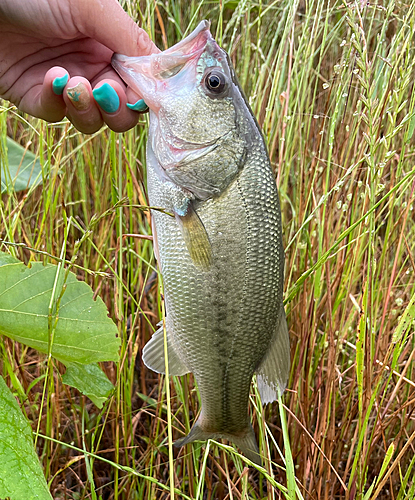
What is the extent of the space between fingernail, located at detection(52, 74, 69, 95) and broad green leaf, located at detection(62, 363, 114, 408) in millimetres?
718

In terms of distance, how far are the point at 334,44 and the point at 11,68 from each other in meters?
2.15

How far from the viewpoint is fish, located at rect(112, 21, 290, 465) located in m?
1.28

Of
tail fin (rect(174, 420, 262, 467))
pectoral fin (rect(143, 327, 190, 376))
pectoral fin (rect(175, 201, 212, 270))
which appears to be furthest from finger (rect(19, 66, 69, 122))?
tail fin (rect(174, 420, 262, 467))

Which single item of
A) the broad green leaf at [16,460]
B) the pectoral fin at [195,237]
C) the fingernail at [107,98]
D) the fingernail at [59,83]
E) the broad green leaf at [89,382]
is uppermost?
the fingernail at [59,83]

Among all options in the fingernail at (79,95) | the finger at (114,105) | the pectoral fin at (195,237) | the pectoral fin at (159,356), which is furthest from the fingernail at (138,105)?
the pectoral fin at (159,356)

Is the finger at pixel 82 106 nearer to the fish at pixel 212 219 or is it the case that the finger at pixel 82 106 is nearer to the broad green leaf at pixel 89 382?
the fish at pixel 212 219

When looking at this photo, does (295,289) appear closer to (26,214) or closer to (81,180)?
(81,180)

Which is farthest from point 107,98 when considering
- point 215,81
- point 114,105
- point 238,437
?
point 238,437

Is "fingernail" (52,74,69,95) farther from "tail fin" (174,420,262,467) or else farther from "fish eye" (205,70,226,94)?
"tail fin" (174,420,262,467)

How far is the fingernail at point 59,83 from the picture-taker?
1.35 m

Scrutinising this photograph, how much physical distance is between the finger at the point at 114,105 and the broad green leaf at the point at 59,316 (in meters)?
0.47

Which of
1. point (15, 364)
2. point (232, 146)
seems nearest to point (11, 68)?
point (232, 146)

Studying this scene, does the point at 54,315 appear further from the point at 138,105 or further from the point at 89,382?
the point at 138,105

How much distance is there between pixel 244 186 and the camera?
1292mm
